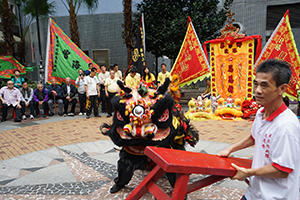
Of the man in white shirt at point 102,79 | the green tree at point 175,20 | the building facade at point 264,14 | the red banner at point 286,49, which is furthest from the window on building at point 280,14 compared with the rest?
the man in white shirt at point 102,79

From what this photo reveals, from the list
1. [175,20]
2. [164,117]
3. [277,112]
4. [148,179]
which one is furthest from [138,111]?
[175,20]

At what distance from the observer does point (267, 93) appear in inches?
54.5

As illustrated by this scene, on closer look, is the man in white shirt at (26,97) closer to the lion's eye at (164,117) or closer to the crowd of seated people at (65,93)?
the crowd of seated people at (65,93)

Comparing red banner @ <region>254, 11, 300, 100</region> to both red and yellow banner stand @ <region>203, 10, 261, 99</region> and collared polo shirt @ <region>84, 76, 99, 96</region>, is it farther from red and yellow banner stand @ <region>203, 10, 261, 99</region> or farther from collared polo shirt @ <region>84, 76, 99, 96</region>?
collared polo shirt @ <region>84, 76, 99, 96</region>

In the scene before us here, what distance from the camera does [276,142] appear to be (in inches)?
52.3

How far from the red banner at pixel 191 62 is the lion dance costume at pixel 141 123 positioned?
5.58 m

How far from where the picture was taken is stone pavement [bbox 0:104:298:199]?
9.42 feet

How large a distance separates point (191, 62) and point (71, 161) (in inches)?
226

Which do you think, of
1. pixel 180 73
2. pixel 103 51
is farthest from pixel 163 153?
pixel 103 51

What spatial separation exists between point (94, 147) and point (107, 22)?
14015mm

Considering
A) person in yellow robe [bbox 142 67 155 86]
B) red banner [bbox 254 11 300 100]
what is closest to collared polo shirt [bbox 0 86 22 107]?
person in yellow robe [bbox 142 67 155 86]

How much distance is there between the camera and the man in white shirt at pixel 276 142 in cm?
129

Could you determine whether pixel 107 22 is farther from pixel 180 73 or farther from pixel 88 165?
pixel 88 165

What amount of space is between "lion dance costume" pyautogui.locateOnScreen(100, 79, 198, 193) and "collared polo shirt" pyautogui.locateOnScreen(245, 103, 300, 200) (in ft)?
3.75
